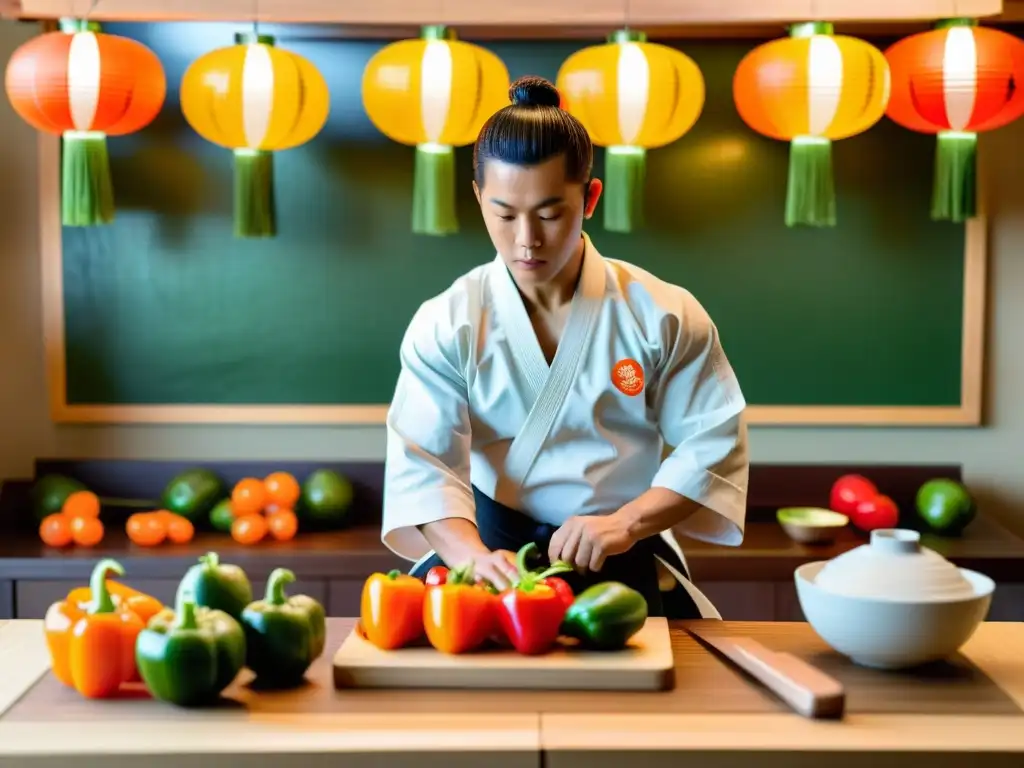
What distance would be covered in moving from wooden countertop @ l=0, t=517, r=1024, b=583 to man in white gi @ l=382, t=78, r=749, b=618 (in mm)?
934

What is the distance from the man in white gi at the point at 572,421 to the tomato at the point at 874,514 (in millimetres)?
1282

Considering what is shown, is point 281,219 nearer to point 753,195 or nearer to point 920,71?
point 753,195

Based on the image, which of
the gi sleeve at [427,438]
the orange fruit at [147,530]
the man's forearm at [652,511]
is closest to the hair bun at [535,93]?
the gi sleeve at [427,438]

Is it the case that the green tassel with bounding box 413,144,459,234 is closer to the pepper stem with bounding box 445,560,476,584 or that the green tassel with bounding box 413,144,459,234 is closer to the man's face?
the man's face

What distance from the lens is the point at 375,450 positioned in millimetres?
3631

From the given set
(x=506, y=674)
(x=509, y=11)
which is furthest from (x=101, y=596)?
(x=509, y=11)

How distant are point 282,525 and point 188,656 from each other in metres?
1.83

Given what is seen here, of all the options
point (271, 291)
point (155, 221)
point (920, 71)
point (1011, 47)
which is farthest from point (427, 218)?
point (1011, 47)

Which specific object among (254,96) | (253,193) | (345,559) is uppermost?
(254,96)

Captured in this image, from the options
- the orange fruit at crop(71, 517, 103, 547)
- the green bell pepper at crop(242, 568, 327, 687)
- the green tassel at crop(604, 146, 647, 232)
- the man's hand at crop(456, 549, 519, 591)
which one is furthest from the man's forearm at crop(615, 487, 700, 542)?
the orange fruit at crop(71, 517, 103, 547)

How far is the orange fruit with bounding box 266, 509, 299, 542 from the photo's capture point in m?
3.31

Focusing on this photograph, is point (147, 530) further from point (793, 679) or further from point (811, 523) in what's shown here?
point (793, 679)

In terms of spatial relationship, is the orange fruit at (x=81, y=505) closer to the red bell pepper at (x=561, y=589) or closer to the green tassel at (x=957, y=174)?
the red bell pepper at (x=561, y=589)

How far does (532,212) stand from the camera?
1.91 meters
